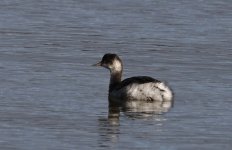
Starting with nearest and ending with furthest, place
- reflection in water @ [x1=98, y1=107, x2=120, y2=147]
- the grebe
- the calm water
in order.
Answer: reflection in water @ [x1=98, y1=107, x2=120, y2=147], the calm water, the grebe

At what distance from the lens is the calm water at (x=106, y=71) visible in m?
18.2

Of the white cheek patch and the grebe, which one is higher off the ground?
the white cheek patch

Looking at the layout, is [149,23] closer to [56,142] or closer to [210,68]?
[210,68]

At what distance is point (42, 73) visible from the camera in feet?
79.3

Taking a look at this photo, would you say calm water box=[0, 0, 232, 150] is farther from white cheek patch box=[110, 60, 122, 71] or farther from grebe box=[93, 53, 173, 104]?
white cheek patch box=[110, 60, 122, 71]

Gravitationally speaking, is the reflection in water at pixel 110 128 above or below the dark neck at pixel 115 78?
above

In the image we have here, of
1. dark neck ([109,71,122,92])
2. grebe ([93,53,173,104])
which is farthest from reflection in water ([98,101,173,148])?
dark neck ([109,71,122,92])

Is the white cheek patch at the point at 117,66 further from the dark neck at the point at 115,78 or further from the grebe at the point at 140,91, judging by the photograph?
the grebe at the point at 140,91

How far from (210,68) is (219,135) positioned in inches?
273

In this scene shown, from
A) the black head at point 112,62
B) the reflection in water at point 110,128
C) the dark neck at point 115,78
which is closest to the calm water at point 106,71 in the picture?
the reflection in water at point 110,128

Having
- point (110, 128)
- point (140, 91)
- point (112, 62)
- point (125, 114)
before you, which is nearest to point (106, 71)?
point (112, 62)

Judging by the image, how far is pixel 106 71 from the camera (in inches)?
1014

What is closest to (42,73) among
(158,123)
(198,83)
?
(198,83)

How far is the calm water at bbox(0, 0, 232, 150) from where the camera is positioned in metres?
18.2
